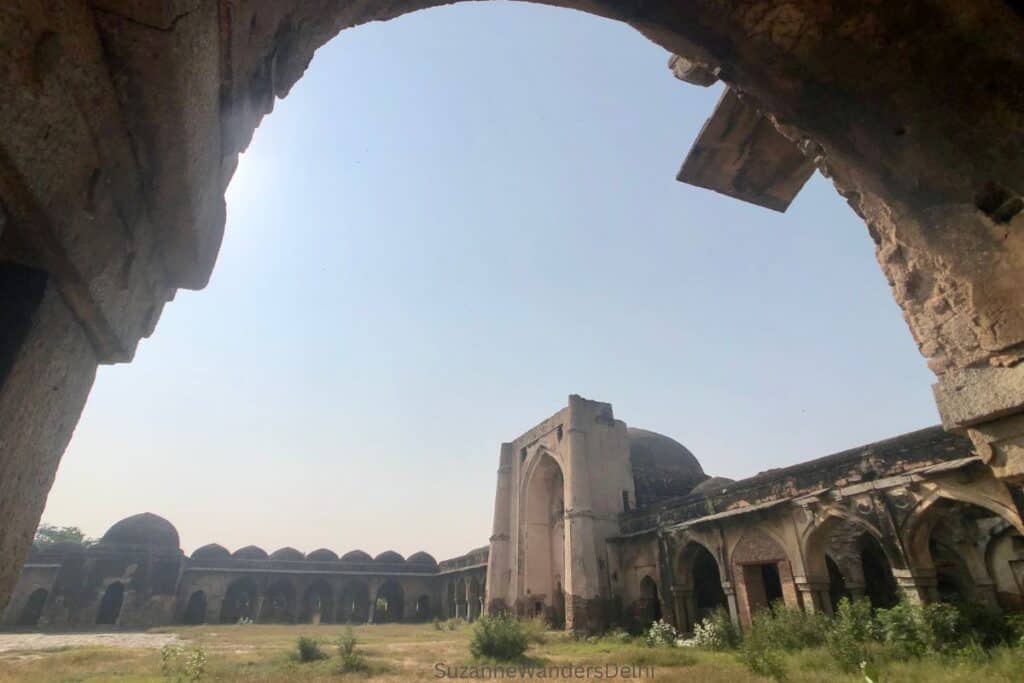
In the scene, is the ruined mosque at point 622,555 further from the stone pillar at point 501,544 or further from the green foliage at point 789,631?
the green foliage at point 789,631

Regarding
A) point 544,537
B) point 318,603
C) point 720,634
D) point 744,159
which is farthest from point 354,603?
point 744,159

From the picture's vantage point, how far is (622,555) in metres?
17.3

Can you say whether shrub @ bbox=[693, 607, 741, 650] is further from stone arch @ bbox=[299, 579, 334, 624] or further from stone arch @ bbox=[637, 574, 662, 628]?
stone arch @ bbox=[299, 579, 334, 624]

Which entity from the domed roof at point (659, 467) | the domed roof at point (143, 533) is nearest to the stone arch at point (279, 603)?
the domed roof at point (143, 533)

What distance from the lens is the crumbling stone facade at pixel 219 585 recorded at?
23.7 m

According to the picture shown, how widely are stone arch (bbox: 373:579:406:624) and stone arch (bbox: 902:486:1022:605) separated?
1059 inches

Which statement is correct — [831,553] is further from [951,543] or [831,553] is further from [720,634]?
[720,634]

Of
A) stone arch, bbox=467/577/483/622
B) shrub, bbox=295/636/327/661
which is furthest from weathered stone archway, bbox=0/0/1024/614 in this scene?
stone arch, bbox=467/577/483/622

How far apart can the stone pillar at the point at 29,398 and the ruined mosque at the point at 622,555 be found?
10938 mm

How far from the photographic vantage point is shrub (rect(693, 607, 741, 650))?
38.1ft

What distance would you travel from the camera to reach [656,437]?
2306 cm

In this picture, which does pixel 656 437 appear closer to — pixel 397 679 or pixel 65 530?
pixel 397 679

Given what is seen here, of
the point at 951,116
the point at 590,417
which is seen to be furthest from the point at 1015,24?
the point at 590,417

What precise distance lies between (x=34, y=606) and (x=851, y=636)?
1264 inches
